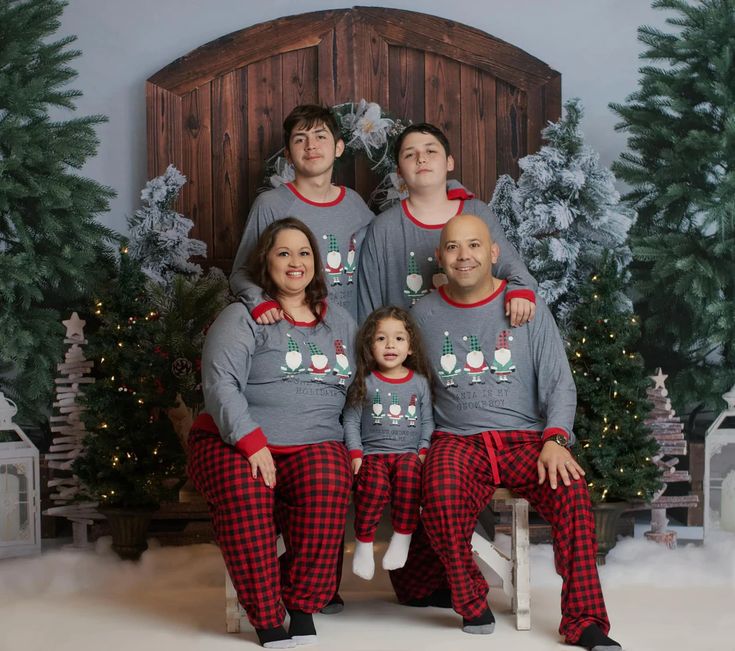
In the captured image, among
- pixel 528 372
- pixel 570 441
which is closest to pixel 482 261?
pixel 528 372

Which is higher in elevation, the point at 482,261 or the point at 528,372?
the point at 482,261

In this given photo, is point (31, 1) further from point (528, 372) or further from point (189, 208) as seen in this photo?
point (528, 372)

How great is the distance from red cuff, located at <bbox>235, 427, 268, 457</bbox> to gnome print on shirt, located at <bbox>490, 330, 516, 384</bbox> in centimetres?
77

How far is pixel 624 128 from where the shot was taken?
14.6 ft

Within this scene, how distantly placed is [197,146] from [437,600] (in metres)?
2.50

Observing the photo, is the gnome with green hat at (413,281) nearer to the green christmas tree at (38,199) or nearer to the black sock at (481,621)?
the black sock at (481,621)

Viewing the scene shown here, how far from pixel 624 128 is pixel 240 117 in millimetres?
1749

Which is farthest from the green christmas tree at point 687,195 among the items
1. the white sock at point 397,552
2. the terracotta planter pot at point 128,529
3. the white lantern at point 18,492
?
the white lantern at point 18,492

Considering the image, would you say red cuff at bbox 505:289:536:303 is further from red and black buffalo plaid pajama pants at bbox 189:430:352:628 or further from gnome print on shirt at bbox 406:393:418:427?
red and black buffalo plaid pajama pants at bbox 189:430:352:628

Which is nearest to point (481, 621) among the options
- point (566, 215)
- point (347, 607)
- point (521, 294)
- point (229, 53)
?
point (347, 607)

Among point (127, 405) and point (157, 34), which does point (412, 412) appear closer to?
point (127, 405)

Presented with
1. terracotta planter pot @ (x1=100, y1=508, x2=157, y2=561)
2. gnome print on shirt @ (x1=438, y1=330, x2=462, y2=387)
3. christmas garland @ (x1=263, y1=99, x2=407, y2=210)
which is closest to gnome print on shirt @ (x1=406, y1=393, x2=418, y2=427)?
gnome print on shirt @ (x1=438, y1=330, x2=462, y2=387)

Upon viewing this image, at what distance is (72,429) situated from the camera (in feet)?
13.4

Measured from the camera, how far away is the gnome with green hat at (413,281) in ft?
11.4
